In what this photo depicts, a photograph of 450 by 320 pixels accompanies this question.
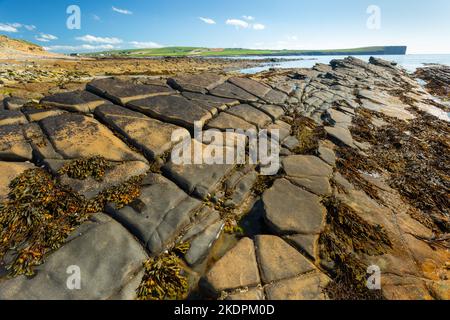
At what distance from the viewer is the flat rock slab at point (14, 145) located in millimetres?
4344

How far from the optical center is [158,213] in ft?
12.3

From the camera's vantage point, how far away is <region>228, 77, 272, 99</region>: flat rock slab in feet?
29.2

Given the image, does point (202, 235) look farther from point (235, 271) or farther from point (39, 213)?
point (39, 213)

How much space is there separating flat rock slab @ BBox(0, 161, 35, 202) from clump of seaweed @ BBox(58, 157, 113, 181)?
61 centimetres

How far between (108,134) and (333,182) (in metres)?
4.83

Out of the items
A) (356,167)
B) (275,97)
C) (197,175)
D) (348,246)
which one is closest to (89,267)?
(197,175)

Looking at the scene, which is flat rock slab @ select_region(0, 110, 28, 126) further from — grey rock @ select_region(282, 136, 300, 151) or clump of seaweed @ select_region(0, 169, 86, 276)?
grey rock @ select_region(282, 136, 300, 151)

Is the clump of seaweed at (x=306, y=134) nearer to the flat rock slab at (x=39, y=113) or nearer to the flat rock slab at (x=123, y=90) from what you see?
the flat rock slab at (x=123, y=90)

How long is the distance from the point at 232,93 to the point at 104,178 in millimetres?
5319

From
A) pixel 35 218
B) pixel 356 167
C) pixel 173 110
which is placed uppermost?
pixel 173 110

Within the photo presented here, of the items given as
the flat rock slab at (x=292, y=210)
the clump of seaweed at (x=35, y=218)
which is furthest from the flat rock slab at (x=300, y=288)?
the clump of seaweed at (x=35, y=218)

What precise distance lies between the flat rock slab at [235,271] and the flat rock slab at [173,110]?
3367 mm
